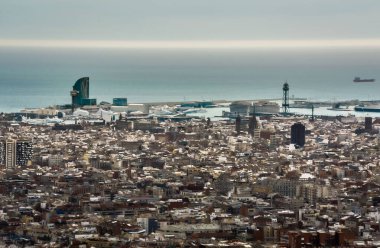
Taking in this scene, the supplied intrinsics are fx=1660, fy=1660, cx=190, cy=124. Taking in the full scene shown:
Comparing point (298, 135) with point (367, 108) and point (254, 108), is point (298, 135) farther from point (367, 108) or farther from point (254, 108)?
point (367, 108)

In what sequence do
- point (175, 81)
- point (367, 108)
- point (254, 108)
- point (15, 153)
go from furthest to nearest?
point (175, 81)
point (367, 108)
point (254, 108)
point (15, 153)

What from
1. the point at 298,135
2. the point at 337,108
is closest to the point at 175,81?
the point at 337,108

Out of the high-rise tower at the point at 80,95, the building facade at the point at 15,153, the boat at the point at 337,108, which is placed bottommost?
the building facade at the point at 15,153

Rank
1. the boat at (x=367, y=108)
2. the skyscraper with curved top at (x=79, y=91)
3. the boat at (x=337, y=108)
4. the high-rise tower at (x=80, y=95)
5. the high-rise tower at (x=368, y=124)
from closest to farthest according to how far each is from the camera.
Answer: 1. the high-rise tower at (x=368, y=124)
2. the high-rise tower at (x=80, y=95)
3. the skyscraper with curved top at (x=79, y=91)
4. the boat at (x=367, y=108)
5. the boat at (x=337, y=108)

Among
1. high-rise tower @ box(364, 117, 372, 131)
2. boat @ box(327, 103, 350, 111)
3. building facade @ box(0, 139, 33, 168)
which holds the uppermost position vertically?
boat @ box(327, 103, 350, 111)

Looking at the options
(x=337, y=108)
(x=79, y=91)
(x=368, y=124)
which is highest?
(x=79, y=91)

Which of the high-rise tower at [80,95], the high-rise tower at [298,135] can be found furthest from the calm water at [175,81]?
the high-rise tower at [298,135]

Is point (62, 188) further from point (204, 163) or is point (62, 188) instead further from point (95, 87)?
point (95, 87)

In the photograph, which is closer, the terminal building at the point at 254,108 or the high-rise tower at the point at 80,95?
the terminal building at the point at 254,108

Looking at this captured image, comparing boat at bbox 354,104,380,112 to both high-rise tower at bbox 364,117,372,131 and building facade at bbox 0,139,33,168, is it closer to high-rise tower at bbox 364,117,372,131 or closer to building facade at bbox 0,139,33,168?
high-rise tower at bbox 364,117,372,131

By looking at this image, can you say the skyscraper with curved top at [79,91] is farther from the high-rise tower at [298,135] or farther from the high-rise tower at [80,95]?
the high-rise tower at [298,135]

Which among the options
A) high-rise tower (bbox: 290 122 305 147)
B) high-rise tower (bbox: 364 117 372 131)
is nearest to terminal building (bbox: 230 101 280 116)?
high-rise tower (bbox: 364 117 372 131)
